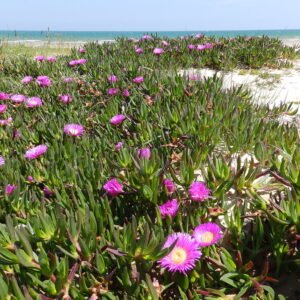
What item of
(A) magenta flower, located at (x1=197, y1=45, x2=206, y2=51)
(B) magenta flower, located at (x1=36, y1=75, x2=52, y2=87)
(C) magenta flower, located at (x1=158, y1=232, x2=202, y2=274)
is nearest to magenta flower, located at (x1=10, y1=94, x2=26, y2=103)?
(B) magenta flower, located at (x1=36, y1=75, x2=52, y2=87)

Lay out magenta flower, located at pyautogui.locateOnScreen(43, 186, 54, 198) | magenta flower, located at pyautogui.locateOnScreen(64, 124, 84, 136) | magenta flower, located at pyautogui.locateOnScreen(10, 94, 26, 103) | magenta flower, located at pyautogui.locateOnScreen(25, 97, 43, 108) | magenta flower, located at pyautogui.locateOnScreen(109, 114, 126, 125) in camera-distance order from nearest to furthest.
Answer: magenta flower, located at pyautogui.locateOnScreen(43, 186, 54, 198), magenta flower, located at pyautogui.locateOnScreen(64, 124, 84, 136), magenta flower, located at pyautogui.locateOnScreen(109, 114, 126, 125), magenta flower, located at pyautogui.locateOnScreen(25, 97, 43, 108), magenta flower, located at pyautogui.locateOnScreen(10, 94, 26, 103)

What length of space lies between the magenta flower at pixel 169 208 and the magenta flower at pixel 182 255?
16 cm

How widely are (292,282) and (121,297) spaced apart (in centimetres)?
60

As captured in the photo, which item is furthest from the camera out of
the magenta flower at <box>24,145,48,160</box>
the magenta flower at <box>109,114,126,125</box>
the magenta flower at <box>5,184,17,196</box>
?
the magenta flower at <box>109,114,126,125</box>

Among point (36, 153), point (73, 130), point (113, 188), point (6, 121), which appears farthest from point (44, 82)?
point (113, 188)

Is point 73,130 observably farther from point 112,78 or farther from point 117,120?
point 112,78

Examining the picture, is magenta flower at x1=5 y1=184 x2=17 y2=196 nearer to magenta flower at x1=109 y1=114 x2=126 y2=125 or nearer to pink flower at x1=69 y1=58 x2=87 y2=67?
magenta flower at x1=109 y1=114 x2=126 y2=125

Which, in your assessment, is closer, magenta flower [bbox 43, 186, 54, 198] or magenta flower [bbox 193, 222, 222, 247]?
magenta flower [bbox 193, 222, 222, 247]

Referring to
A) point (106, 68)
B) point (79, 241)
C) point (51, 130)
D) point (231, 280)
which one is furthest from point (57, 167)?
point (106, 68)

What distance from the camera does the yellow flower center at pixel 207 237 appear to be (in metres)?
1.25

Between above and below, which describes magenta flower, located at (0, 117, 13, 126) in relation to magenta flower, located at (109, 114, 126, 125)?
below

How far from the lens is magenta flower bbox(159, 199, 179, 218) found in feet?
4.66

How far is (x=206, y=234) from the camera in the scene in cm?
128

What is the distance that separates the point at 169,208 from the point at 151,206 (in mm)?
184
